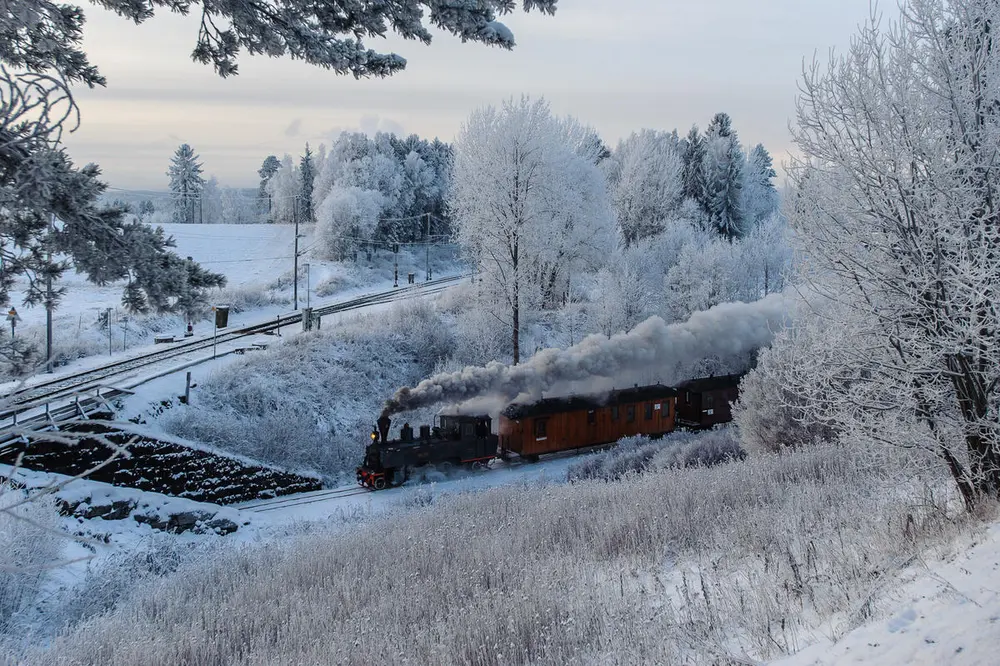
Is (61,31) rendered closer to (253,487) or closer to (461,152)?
(253,487)

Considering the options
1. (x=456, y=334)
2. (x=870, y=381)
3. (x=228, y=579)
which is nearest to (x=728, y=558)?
(x=870, y=381)

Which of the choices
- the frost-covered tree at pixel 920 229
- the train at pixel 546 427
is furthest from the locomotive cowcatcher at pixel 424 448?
the frost-covered tree at pixel 920 229

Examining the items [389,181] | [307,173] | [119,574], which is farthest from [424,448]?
[307,173]

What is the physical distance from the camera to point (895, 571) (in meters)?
6.16

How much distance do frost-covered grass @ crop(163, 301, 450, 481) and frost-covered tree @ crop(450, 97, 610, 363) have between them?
14.7 ft

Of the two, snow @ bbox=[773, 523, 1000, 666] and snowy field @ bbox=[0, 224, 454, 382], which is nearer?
snow @ bbox=[773, 523, 1000, 666]

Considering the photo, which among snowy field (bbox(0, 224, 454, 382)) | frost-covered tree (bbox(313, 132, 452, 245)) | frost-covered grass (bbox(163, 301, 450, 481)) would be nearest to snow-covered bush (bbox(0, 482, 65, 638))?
snowy field (bbox(0, 224, 454, 382))

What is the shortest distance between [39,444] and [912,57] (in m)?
19.6

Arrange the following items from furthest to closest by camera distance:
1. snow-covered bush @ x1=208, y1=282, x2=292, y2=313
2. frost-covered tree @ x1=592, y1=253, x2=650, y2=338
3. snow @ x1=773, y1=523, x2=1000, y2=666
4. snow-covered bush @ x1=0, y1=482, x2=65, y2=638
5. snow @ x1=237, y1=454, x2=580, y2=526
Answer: snow-covered bush @ x1=208, y1=282, x2=292, y2=313, frost-covered tree @ x1=592, y1=253, x2=650, y2=338, snow @ x1=237, y1=454, x2=580, y2=526, snow-covered bush @ x1=0, y1=482, x2=65, y2=638, snow @ x1=773, y1=523, x2=1000, y2=666

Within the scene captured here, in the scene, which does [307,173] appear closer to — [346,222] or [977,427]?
[346,222]

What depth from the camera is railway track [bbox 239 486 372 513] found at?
60.9ft

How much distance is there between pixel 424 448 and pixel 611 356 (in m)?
7.28

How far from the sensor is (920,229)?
25.7ft

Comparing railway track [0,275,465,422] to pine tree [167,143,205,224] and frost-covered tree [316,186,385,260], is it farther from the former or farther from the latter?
pine tree [167,143,205,224]
